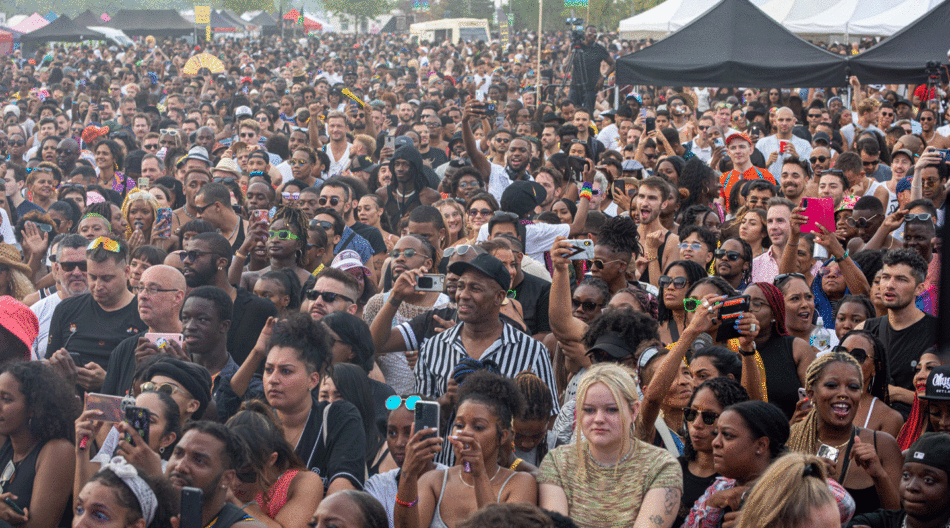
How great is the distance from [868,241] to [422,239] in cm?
344

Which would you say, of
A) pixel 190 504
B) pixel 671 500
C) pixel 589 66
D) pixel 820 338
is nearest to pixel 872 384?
pixel 820 338

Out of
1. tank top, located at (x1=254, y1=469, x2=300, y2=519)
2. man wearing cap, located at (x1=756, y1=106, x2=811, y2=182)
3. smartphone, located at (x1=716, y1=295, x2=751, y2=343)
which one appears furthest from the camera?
man wearing cap, located at (x1=756, y1=106, x2=811, y2=182)

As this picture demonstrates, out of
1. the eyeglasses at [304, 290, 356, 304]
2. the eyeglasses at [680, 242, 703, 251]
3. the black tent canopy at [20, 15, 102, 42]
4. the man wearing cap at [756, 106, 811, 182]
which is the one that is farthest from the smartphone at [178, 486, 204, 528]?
the black tent canopy at [20, 15, 102, 42]

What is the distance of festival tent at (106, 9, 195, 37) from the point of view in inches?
1543

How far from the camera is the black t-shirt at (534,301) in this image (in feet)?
19.3

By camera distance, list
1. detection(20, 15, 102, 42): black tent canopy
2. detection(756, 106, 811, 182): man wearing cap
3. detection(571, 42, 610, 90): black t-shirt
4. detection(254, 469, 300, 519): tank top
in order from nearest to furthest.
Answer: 1. detection(254, 469, 300, 519): tank top
2. detection(756, 106, 811, 182): man wearing cap
3. detection(571, 42, 610, 90): black t-shirt
4. detection(20, 15, 102, 42): black tent canopy

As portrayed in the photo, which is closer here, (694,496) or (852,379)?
(694,496)

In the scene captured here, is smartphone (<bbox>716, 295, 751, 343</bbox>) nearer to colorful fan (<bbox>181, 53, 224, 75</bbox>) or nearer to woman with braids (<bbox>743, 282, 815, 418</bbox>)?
woman with braids (<bbox>743, 282, 815, 418</bbox>)

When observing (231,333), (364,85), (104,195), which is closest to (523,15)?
(364,85)

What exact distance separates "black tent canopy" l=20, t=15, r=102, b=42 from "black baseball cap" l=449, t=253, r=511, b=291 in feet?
106

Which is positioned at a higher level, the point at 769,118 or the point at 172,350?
the point at 769,118

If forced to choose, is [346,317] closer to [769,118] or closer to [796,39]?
[796,39]

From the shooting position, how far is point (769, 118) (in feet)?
47.5

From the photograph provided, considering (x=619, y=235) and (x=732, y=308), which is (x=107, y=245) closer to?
(x=619, y=235)
